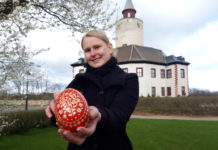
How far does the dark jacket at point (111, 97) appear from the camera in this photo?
162 centimetres

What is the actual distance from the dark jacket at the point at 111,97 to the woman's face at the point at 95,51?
0.17 ft

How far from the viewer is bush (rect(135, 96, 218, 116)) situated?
24.5 meters

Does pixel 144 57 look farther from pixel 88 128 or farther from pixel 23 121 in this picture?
pixel 88 128

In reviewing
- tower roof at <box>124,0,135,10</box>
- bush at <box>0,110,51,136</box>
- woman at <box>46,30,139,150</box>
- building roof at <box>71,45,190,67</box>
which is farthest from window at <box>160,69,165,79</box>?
woman at <box>46,30,139,150</box>

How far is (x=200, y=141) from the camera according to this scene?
967 cm

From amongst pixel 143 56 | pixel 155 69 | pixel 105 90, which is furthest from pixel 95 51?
pixel 155 69

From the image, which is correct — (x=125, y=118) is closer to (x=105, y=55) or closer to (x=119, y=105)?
(x=119, y=105)

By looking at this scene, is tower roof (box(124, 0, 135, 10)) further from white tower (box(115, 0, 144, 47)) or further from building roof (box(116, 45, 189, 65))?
building roof (box(116, 45, 189, 65))

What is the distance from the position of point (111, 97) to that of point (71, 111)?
0.40m

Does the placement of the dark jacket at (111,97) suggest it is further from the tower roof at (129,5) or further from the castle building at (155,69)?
the tower roof at (129,5)

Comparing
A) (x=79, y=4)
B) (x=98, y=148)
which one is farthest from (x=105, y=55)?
(x=79, y=4)

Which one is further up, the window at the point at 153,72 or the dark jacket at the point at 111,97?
the window at the point at 153,72

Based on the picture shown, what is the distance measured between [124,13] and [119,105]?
47.4m

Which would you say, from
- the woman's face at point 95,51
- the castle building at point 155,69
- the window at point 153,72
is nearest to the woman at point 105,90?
the woman's face at point 95,51
